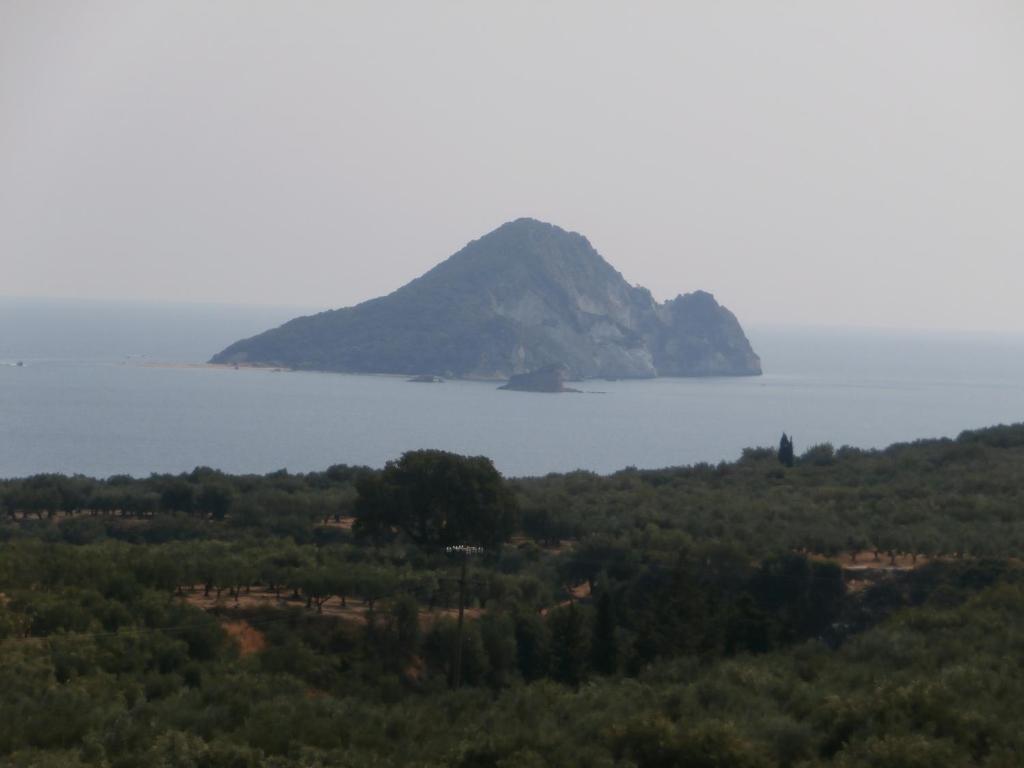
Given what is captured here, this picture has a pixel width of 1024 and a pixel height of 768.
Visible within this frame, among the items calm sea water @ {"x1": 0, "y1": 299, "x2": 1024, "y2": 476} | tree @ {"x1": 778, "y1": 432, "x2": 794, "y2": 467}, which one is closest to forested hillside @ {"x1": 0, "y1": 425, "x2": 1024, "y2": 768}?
tree @ {"x1": 778, "y1": 432, "x2": 794, "y2": 467}

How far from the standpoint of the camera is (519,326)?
16325cm

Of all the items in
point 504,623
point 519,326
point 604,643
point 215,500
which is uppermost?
point 519,326

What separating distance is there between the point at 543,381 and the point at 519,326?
29041mm

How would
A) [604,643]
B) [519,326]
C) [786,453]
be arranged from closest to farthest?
[604,643] < [786,453] < [519,326]

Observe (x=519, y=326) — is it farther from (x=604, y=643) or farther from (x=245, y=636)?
(x=245, y=636)

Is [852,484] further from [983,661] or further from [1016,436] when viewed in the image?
[983,661]

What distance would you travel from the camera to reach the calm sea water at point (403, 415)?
7588 centimetres

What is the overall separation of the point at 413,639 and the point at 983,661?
8.11 m

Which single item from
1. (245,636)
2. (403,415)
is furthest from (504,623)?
(403,415)

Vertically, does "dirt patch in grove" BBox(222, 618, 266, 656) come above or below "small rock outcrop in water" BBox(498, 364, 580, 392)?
below

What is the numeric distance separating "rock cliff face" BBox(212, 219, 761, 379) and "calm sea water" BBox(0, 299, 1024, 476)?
7319 mm

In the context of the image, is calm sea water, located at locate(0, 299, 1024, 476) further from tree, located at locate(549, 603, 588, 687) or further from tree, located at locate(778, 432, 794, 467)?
tree, located at locate(549, 603, 588, 687)

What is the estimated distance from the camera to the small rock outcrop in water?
441ft

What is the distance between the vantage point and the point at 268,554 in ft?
76.6
